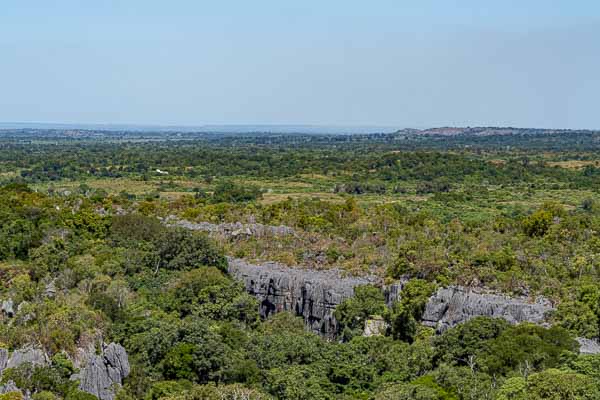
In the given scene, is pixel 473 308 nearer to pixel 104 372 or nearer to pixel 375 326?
pixel 375 326

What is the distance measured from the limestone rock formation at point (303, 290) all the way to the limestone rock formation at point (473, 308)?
4738 mm

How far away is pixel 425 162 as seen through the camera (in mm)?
123438

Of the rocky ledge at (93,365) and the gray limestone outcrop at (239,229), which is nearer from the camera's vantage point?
the rocky ledge at (93,365)

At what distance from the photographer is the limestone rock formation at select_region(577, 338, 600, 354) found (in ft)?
103

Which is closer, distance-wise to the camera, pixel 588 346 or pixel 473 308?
pixel 588 346

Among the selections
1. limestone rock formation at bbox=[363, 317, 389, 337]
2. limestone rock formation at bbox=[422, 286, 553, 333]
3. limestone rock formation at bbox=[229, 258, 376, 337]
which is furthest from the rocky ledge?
limestone rock formation at bbox=[422, 286, 553, 333]

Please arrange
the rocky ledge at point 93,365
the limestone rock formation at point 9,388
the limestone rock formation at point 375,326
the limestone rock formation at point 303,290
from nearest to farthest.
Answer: the limestone rock formation at point 9,388, the rocky ledge at point 93,365, the limestone rock formation at point 375,326, the limestone rock formation at point 303,290

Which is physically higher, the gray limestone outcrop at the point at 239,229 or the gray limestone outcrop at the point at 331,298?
the gray limestone outcrop at the point at 239,229

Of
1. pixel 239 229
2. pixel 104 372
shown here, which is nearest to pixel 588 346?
pixel 104 372

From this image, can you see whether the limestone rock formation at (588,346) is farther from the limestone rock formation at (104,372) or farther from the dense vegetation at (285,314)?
the limestone rock formation at (104,372)

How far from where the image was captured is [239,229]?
5300cm

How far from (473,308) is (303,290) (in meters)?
9.62

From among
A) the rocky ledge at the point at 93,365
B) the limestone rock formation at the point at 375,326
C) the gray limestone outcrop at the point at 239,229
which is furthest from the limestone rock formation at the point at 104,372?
the gray limestone outcrop at the point at 239,229

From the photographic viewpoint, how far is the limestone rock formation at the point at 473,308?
35.3 meters
